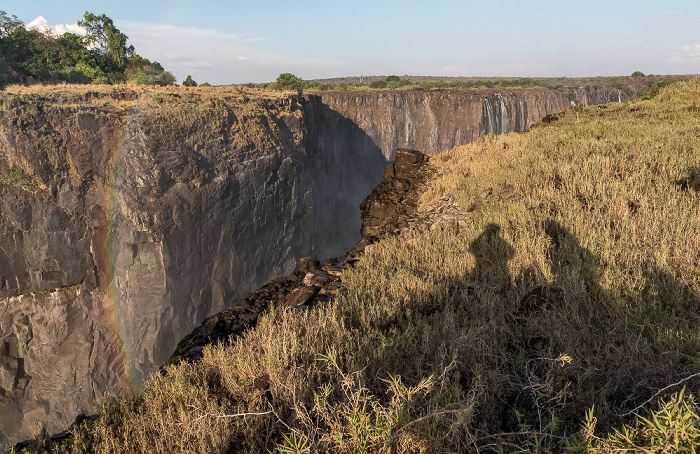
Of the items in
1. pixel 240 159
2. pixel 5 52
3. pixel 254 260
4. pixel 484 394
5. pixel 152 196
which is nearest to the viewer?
pixel 484 394

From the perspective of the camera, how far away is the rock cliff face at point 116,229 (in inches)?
888

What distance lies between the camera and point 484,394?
2.38 m

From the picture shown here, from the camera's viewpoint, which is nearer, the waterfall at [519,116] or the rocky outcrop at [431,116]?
the rocky outcrop at [431,116]

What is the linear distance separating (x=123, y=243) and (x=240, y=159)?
32.4 ft

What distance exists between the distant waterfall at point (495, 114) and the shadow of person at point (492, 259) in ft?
170

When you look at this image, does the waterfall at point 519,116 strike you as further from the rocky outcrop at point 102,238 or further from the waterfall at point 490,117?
the rocky outcrop at point 102,238

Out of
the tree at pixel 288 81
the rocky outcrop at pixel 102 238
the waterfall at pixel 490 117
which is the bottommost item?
the rocky outcrop at pixel 102 238

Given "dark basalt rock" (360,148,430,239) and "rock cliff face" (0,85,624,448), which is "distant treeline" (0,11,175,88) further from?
"dark basalt rock" (360,148,430,239)

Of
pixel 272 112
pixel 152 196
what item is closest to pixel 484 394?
pixel 152 196

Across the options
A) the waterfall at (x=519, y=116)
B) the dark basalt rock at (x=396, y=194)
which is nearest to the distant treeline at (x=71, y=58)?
the dark basalt rock at (x=396, y=194)

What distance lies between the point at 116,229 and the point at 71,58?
29169 millimetres

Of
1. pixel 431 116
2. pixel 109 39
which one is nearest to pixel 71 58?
pixel 109 39

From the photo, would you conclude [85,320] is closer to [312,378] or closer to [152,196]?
[152,196]

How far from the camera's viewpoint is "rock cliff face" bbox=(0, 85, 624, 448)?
74.0 feet
